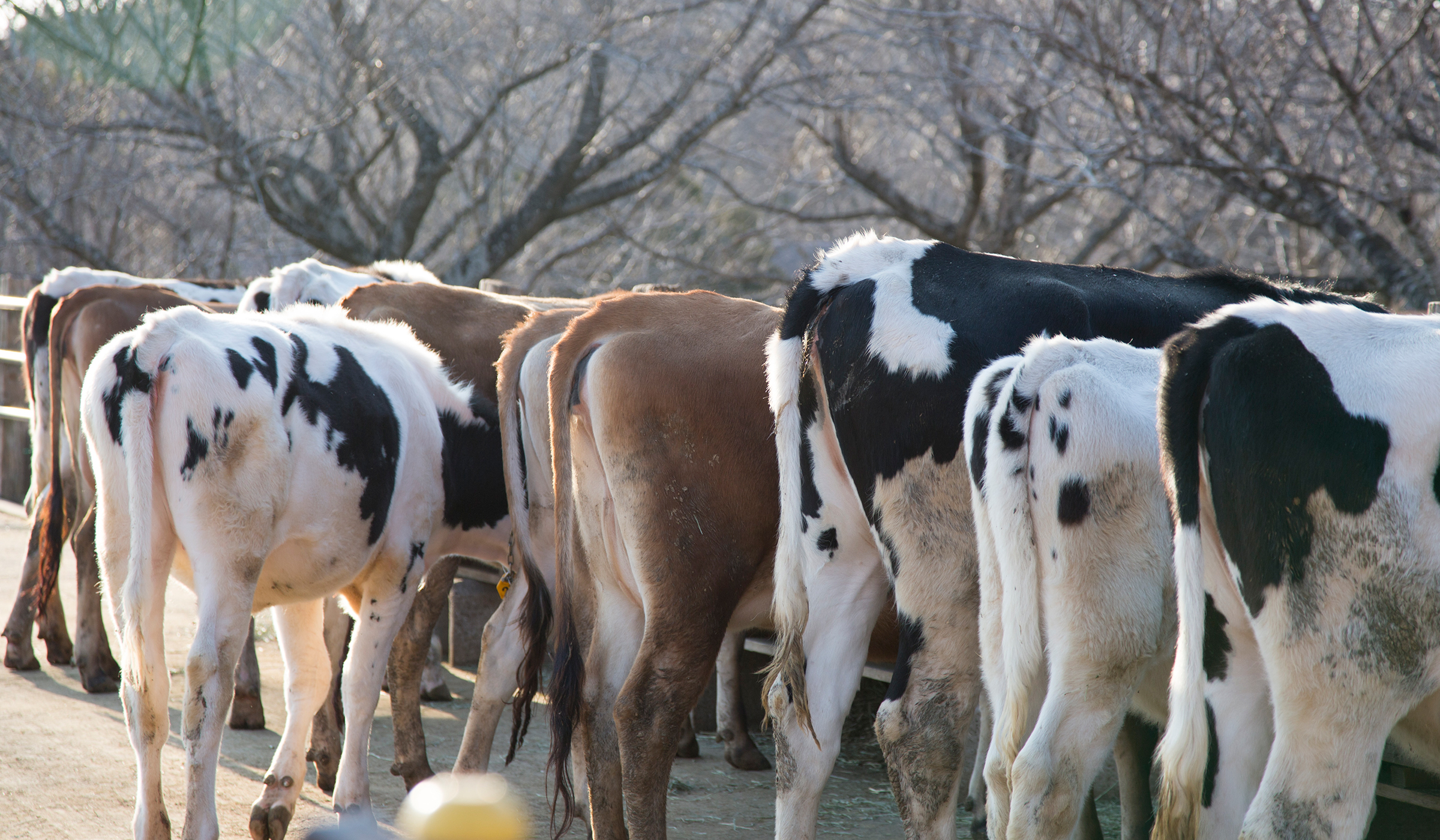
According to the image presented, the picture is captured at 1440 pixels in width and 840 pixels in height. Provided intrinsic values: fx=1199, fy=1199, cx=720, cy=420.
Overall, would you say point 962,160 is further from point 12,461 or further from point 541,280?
point 12,461

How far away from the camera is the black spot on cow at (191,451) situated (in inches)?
146

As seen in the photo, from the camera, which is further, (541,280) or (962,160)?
(541,280)

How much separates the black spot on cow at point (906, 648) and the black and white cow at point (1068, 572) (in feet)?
1.18

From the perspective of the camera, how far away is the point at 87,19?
10828 millimetres

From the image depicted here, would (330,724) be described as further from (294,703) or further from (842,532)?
(842,532)

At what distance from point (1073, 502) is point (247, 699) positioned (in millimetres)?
4166

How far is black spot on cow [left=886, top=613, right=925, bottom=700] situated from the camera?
3.30m

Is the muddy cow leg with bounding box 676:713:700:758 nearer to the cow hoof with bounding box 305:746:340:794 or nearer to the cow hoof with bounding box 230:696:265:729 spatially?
the cow hoof with bounding box 305:746:340:794

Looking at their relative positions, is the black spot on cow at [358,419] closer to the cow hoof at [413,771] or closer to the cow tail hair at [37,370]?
the cow hoof at [413,771]

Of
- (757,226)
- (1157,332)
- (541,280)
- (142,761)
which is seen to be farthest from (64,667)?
(757,226)

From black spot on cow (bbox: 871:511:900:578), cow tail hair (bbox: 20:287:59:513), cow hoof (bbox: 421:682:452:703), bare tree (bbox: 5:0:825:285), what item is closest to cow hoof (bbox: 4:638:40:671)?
cow tail hair (bbox: 20:287:59:513)

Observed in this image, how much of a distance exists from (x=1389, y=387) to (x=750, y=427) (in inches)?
78.9

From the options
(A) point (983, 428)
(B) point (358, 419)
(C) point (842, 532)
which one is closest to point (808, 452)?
(C) point (842, 532)

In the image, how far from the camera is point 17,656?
6195 mm
